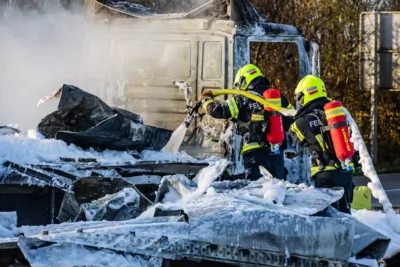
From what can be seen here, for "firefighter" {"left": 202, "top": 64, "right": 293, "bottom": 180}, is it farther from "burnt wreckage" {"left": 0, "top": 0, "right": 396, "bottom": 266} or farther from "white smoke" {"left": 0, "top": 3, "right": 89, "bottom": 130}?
"white smoke" {"left": 0, "top": 3, "right": 89, "bottom": 130}

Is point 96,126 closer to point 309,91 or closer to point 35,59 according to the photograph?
point 309,91

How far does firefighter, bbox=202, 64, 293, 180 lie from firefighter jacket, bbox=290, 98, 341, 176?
1.02 metres

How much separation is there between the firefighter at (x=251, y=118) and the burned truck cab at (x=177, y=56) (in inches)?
12.7

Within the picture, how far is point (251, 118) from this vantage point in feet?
29.1

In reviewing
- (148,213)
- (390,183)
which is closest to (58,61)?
(148,213)

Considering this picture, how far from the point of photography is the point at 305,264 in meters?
5.40

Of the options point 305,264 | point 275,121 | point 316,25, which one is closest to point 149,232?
point 305,264

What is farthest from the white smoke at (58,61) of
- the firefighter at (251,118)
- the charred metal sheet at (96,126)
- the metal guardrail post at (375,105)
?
the metal guardrail post at (375,105)

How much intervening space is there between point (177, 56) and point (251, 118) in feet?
4.81

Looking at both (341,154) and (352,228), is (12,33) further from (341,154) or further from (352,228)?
(352,228)

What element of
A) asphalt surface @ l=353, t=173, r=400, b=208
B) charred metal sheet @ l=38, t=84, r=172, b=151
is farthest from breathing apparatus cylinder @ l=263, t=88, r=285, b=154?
asphalt surface @ l=353, t=173, r=400, b=208

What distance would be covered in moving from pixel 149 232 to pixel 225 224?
0.43 meters

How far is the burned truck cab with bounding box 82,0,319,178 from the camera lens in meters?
9.56

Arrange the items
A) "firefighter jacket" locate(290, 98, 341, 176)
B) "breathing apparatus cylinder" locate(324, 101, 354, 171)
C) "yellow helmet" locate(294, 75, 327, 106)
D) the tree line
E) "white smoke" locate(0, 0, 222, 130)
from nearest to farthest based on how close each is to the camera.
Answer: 1. "breathing apparatus cylinder" locate(324, 101, 354, 171)
2. "firefighter jacket" locate(290, 98, 341, 176)
3. "yellow helmet" locate(294, 75, 327, 106)
4. "white smoke" locate(0, 0, 222, 130)
5. the tree line
